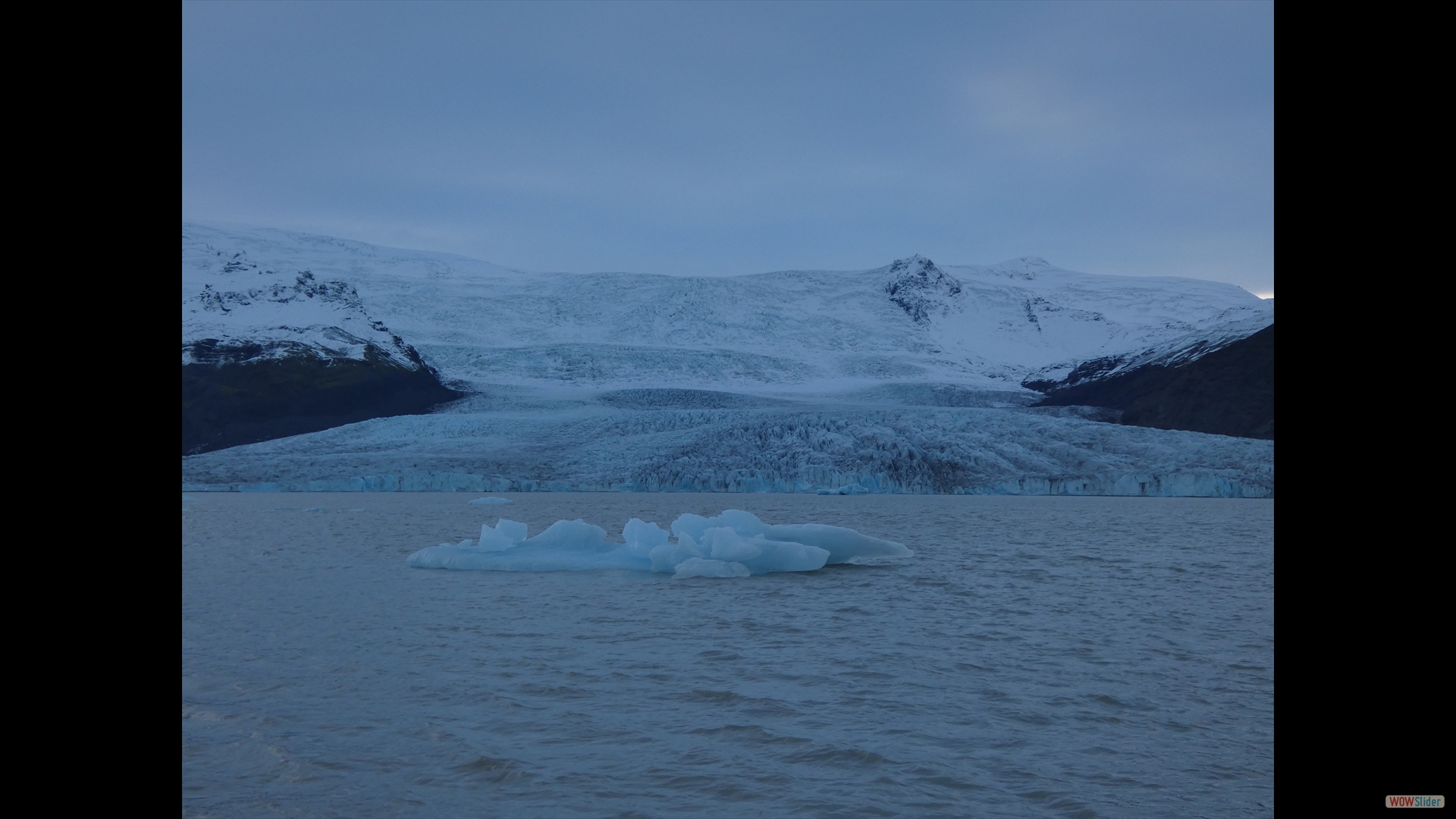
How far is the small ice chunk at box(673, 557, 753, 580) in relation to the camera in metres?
12.2

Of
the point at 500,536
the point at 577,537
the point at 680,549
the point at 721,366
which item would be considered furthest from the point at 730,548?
the point at 721,366

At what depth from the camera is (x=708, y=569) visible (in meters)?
12.2

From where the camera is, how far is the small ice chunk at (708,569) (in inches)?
481

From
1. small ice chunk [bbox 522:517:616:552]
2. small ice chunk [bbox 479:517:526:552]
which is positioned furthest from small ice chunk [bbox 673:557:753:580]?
small ice chunk [bbox 479:517:526:552]

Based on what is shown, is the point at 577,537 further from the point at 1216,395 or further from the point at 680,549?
the point at 1216,395

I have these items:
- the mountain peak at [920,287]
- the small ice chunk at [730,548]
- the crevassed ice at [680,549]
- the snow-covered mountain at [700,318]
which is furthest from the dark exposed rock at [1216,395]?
the small ice chunk at [730,548]

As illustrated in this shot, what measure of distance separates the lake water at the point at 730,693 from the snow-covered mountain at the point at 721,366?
22699 mm

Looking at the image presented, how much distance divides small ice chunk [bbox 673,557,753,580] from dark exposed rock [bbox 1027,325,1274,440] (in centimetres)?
4221

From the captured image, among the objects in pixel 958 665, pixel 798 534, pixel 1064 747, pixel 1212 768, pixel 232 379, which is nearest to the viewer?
pixel 1212 768

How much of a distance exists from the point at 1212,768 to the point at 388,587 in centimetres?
940
